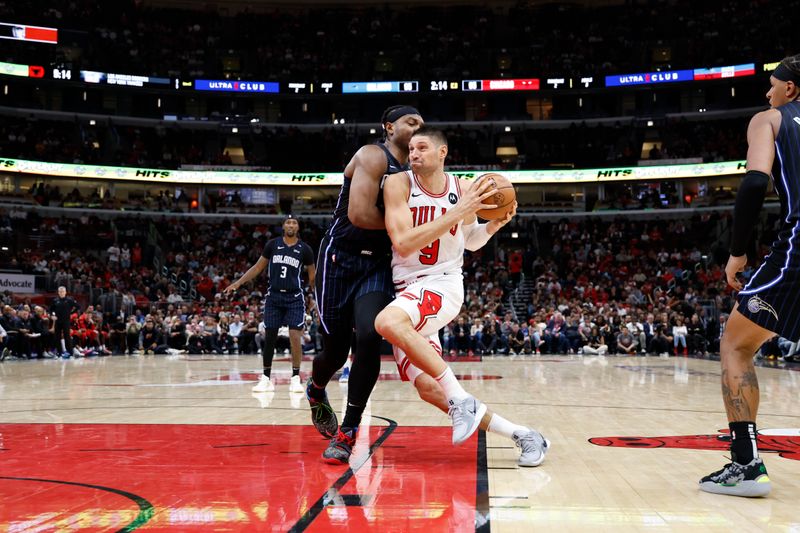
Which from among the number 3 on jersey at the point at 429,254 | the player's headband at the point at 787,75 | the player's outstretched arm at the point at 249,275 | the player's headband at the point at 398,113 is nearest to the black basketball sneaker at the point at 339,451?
the number 3 on jersey at the point at 429,254

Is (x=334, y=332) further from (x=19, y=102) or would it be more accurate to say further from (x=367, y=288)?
(x=19, y=102)

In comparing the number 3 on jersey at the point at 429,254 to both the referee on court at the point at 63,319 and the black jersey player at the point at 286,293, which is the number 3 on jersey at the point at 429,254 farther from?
the referee on court at the point at 63,319

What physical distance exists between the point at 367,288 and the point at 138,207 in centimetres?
3262

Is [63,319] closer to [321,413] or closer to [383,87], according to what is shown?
[321,413]

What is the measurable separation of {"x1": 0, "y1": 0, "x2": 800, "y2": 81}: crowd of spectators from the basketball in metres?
34.4

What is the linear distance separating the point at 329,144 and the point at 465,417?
35.1m

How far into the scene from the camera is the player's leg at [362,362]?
4.20 meters

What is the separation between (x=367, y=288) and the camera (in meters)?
4.43

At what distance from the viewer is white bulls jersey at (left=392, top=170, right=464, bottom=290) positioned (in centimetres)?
420

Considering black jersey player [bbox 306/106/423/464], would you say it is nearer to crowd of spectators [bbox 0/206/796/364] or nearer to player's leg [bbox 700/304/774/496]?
player's leg [bbox 700/304/774/496]

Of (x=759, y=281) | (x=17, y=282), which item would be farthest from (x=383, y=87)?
(x=759, y=281)

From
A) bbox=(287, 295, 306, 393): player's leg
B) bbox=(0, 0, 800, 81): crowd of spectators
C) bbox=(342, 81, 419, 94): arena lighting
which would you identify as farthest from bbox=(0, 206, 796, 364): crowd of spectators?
bbox=(287, 295, 306, 393): player's leg

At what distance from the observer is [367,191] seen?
169 inches

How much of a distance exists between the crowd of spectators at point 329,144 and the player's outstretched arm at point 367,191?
31.4 m
